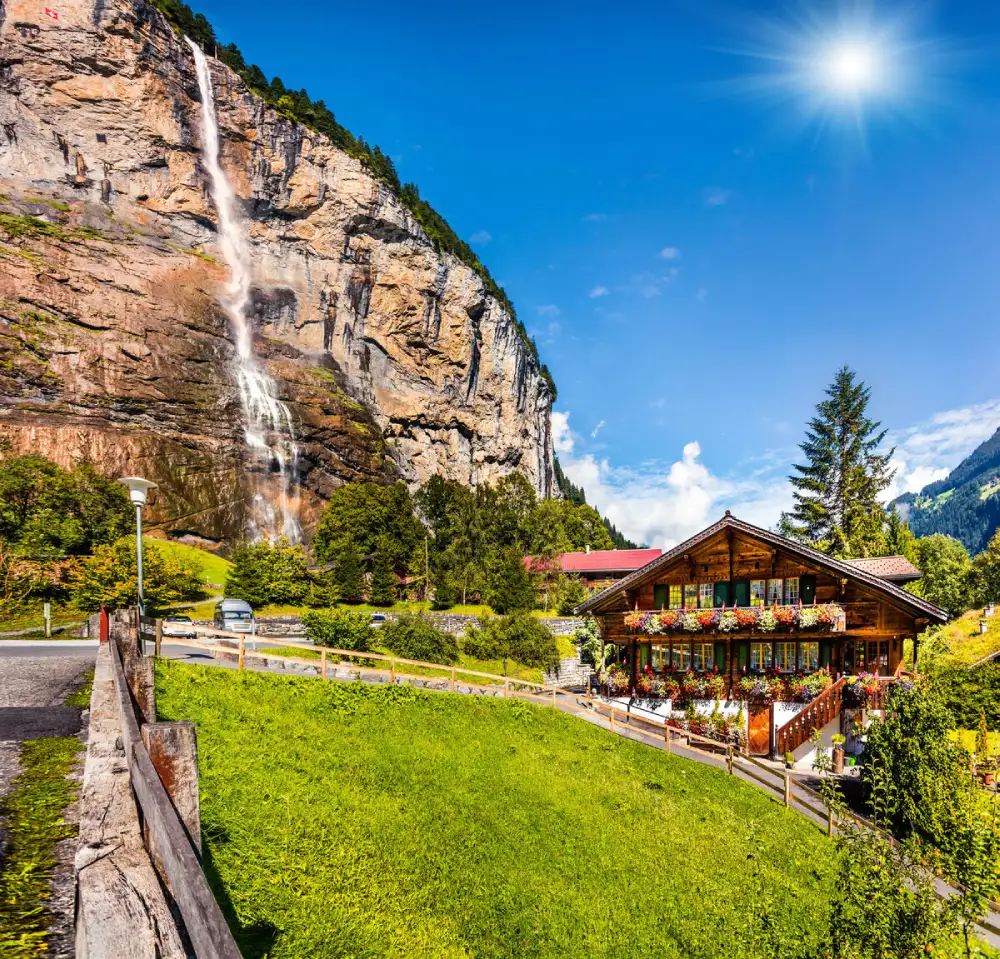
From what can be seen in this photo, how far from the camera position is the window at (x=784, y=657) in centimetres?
2375

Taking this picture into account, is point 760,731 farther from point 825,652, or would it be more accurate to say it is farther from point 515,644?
point 515,644

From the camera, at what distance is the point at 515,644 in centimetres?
3747

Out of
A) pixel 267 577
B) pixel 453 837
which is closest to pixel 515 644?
pixel 267 577

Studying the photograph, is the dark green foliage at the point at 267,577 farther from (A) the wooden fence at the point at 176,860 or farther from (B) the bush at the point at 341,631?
(A) the wooden fence at the point at 176,860

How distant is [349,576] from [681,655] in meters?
34.0

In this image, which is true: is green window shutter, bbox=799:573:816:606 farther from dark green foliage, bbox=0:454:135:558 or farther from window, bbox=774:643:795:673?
dark green foliage, bbox=0:454:135:558

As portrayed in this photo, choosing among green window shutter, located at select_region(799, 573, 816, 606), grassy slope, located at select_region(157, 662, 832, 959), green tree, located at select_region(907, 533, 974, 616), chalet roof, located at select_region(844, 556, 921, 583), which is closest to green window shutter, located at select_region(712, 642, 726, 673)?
green window shutter, located at select_region(799, 573, 816, 606)

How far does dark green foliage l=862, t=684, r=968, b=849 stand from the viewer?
9.44 m

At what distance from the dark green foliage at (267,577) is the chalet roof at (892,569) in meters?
40.5

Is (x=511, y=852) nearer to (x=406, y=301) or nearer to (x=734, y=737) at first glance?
(x=734, y=737)

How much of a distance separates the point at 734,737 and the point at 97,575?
35.4 metres

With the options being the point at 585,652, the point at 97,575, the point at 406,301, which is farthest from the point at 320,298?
the point at 585,652

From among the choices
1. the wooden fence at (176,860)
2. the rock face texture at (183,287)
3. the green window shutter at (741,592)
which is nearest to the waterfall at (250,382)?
the rock face texture at (183,287)

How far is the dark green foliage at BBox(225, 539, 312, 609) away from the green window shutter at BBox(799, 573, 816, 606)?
38.8m
